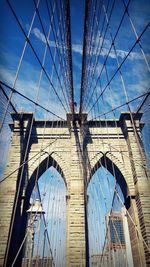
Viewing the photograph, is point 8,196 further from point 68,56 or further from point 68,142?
point 68,56

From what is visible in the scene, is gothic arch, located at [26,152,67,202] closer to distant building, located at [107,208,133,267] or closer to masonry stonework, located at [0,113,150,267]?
masonry stonework, located at [0,113,150,267]

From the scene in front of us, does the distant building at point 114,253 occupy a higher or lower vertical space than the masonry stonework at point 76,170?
lower

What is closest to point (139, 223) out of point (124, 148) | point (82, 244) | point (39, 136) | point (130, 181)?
point (130, 181)

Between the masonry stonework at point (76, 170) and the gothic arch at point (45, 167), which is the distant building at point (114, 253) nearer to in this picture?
the masonry stonework at point (76, 170)

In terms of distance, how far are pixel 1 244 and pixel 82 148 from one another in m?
4.64

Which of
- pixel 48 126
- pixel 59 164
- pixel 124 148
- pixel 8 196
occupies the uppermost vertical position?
pixel 48 126

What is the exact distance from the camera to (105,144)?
9.14 m

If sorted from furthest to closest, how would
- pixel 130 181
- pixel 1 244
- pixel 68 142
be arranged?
pixel 68 142 < pixel 130 181 < pixel 1 244

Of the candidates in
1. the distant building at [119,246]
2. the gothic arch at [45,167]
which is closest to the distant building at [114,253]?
the distant building at [119,246]

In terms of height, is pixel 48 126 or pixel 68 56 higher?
pixel 68 56

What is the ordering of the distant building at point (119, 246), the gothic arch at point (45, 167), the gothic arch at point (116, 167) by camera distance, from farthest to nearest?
1. the gothic arch at point (45, 167)
2. the gothic arch at point (116, 167)
3. the distant building at point (119, 246)

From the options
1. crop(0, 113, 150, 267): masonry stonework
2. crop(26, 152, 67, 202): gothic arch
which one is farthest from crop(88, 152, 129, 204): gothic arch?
crop(26, 152, 67, 202): gothic arch

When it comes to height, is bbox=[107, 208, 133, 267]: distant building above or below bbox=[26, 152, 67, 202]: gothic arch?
below

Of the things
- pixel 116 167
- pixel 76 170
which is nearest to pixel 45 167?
pixel 76 170
